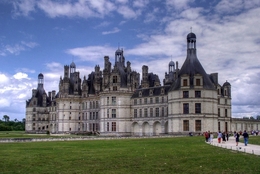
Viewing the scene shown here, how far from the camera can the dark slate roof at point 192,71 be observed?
66.7m

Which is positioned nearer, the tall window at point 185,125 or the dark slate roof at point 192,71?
the tall window at point 185,125

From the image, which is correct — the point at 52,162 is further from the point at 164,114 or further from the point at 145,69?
the point at 145,69

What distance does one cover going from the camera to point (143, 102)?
77.9 meters

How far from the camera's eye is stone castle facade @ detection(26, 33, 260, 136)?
6581cm

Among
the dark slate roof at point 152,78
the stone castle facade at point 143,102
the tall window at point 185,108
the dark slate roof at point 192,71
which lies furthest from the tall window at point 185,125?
the dark slate roof at point 152,78

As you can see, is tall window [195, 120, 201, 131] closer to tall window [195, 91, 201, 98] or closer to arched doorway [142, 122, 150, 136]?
tall window [195, 91, 201, 98]

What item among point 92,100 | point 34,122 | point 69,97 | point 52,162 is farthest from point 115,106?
point 52,162

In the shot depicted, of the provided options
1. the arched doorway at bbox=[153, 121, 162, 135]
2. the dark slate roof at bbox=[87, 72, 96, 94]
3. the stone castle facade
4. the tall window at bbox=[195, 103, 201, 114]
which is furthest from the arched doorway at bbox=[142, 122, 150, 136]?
the dark slate roof at bbox=[87, 72, 96, 94]

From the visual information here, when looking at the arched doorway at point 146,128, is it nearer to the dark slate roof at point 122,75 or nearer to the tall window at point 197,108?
the dark slate roof at point 122,75

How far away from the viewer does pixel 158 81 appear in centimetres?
8650

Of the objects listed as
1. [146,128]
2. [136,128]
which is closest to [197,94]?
[146,128]

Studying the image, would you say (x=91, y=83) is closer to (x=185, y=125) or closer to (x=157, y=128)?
(x=157, y=128)

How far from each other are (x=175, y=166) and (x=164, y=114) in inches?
2159

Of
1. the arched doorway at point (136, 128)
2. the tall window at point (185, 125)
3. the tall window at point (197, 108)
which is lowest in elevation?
the arched doorway at point (136, 128)
